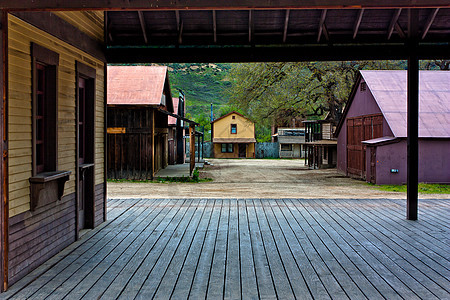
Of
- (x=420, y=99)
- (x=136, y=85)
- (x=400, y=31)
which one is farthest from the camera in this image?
(x=136, y=85)

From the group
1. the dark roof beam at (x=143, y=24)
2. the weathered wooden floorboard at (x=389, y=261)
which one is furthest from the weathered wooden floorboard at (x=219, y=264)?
the dark roof beam at (x=143, y=24)

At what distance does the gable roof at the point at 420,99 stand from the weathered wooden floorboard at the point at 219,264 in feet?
42.7

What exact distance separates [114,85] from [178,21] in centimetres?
1442

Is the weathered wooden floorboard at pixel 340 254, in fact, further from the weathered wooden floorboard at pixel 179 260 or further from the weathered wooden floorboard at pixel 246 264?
the weathered wooden floorboard at pixel 179 260

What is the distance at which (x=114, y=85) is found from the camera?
66.3 ft

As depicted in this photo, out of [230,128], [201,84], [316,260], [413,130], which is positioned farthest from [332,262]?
[201,84]

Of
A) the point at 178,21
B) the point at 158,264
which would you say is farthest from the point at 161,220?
the point at 178,21

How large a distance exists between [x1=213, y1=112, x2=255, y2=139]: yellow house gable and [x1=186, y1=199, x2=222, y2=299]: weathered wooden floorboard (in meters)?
39.8

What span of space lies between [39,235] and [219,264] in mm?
2213

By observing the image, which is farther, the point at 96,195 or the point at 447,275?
the point at 96,195

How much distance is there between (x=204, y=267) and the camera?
4.70 m

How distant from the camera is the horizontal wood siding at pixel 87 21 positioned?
224 inches

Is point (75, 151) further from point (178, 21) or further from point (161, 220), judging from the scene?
point (178, 21)

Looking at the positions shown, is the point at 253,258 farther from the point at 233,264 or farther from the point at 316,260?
the point at 316,260
